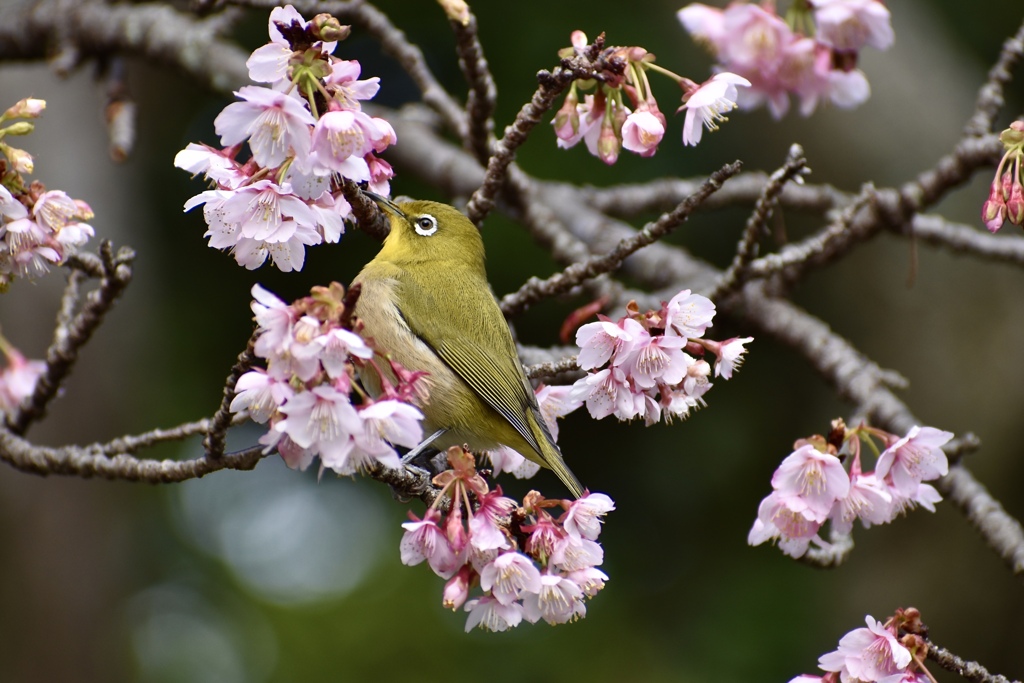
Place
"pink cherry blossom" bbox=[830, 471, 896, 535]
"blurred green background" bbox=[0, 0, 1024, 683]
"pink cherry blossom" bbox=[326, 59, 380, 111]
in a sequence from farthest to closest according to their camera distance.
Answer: "blurred green background" bbox=[0, 0, 1024, 683], "pink cherry blossom" bbox=[830, 471, 896, 535], "pink cherry blossom" bbox=[326, 59, 380, 111]

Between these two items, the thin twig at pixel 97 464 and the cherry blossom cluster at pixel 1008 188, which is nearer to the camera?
the cherry blossom cluster at pixel 1008 188

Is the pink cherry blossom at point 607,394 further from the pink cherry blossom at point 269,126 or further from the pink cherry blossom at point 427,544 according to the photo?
the pink cherry blossom at point 269,126

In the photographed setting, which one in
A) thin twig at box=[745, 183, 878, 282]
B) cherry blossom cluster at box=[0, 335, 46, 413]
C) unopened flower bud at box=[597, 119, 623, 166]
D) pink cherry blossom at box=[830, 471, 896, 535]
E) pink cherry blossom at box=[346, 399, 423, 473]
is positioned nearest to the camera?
pink cherry blossom at box=[346, 399, 423, 473]

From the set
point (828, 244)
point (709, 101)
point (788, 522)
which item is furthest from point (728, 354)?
point (828, 244)

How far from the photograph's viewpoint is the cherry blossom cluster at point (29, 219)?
2.12 meters

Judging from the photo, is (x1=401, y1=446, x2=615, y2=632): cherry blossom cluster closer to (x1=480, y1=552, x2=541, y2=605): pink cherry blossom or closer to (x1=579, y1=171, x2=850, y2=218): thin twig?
(x1=480, y1=552, x2=541, y2=605): pink cherry blossom

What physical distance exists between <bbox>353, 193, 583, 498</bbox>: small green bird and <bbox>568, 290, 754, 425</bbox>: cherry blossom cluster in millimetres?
354

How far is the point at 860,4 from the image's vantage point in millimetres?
2955

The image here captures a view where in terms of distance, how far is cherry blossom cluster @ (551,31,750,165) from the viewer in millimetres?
2283

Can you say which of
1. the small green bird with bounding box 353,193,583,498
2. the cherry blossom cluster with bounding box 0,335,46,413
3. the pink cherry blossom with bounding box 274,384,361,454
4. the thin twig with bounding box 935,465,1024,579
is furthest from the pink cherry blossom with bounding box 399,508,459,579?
the cherry blossom cluster with bounding box 0,335,46,413

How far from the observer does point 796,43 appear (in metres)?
3.43

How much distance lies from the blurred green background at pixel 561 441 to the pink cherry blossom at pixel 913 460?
3.17m

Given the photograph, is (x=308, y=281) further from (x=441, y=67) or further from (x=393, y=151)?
(x=393, y=151)

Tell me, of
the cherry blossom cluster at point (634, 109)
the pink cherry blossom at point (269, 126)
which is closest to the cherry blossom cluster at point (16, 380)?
the pink cherry blossom at point (269, 126)
